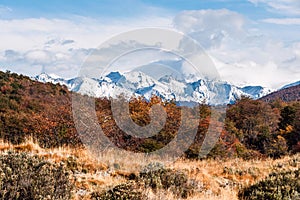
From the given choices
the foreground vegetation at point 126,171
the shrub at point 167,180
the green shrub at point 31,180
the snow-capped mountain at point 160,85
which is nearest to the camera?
the green shrub at point 31,180

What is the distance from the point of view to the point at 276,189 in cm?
839

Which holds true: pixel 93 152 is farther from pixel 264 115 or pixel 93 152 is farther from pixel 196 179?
pixel 264 115

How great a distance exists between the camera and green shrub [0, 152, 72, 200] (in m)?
5.62

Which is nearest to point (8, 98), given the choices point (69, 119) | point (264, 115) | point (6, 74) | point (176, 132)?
point (6, 74)

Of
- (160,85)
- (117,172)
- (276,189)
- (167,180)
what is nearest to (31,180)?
(167,180)

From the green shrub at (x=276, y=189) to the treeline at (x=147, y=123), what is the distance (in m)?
6.28

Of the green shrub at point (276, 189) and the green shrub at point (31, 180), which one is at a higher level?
the green shrub at point (31, 180)

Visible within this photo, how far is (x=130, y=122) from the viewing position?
72.0ft

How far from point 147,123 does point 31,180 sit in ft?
54.5

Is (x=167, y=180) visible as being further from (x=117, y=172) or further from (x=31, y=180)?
(x=31, y=180)

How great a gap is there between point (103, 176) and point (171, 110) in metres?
18.0

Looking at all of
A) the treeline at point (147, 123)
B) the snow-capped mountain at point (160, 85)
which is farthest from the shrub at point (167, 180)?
the snow-capped mountain at point (160, 85)

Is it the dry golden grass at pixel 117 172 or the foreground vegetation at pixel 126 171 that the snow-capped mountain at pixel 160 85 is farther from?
the dry golden grass at pixel 117 172

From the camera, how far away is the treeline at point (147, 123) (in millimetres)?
20953
